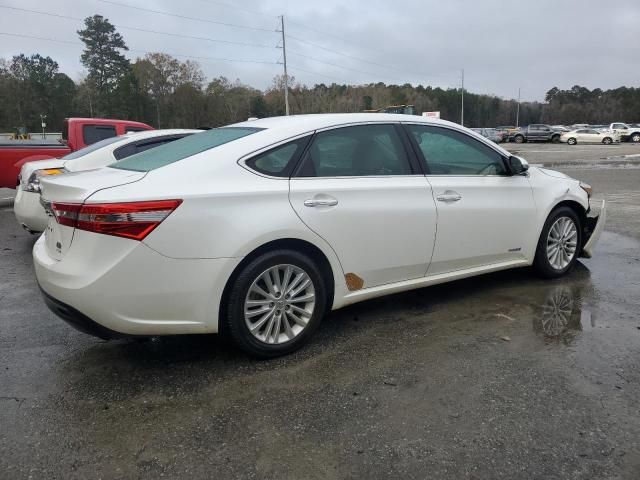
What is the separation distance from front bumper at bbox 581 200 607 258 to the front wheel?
145 mm

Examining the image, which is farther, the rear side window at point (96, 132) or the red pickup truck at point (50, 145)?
the rear side window at point (96, 132)

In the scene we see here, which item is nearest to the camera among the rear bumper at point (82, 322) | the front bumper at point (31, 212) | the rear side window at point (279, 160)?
the rear bumper at point (82, 322)

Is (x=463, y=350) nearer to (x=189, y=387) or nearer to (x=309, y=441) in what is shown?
(x=309, y=441)

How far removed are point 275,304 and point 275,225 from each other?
1.70ft

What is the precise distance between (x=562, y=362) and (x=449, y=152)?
186 centimetres

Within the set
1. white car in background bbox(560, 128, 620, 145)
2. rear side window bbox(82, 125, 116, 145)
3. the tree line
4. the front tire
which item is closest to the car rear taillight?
the front tire

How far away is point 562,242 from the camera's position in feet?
16.8

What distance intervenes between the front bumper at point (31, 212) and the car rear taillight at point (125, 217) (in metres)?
3.76

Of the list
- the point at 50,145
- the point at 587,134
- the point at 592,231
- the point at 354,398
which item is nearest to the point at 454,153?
the point at 592,231

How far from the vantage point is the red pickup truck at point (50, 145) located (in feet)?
31.6

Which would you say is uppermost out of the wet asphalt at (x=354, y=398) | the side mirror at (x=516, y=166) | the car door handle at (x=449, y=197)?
the side mirror at (x=516, y=166)

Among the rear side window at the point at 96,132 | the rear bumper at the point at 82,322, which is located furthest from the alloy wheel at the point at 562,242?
the rear side window at the point at 96,132

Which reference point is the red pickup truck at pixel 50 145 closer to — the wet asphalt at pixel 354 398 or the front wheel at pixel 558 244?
the wet asphalt at pixel 354 398

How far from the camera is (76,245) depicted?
3076 millimetres
